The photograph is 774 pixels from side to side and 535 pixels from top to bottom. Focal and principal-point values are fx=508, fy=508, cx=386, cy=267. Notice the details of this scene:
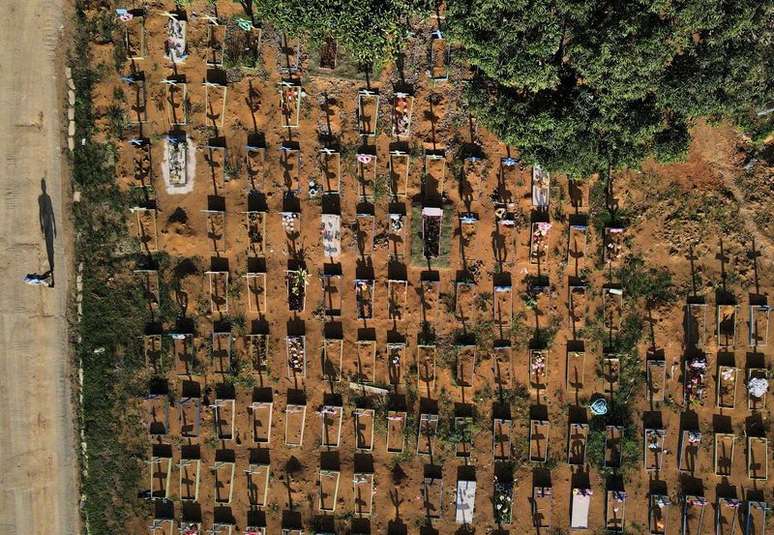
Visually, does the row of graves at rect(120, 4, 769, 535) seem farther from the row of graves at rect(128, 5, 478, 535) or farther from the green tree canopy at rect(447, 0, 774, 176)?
the green tree canopy at rect(447, 0, 774, 176)

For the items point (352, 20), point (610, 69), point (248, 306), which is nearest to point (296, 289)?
point (248, 306)

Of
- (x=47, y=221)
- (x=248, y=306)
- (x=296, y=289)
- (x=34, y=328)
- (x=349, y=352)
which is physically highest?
(x=47, y=221)

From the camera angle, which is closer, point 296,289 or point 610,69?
point 610,69

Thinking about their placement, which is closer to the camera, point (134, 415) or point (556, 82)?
point (556, 82)

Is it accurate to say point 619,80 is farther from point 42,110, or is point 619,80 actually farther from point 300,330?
point 42,110

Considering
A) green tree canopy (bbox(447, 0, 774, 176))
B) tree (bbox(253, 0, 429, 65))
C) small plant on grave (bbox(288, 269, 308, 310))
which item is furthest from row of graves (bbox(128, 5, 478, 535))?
green tree canopy (bbox(447, 0, 774, 176))

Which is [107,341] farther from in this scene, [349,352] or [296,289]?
[349,352]

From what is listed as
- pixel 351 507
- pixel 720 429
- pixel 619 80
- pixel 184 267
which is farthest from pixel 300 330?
pixel 720 429
